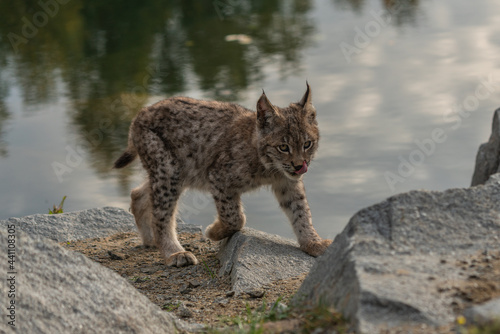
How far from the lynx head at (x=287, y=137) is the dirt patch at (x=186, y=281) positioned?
0.98m

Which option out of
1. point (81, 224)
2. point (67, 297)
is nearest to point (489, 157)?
point (67, 297)

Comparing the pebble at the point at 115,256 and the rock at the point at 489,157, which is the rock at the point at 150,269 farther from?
the rock at the point at 489,157

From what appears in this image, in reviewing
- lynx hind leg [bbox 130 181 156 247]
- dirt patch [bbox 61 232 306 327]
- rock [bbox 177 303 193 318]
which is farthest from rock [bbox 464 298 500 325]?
lynx hind leg [bbox 130 181 156 247]

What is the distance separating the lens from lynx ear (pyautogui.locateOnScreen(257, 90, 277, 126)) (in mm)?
6254

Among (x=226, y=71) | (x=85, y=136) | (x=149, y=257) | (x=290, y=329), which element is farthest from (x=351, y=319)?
(x=226, y=71)

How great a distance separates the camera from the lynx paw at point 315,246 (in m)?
6.25

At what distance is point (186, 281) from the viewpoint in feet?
20.3

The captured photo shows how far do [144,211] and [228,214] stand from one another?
1.15m

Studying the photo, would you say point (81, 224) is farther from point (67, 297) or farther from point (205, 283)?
point (67, 297)

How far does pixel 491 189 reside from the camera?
461 centimetres

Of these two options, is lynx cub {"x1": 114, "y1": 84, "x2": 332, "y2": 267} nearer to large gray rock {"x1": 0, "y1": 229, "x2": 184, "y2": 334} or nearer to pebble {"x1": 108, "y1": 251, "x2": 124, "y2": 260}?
pebble {"x1": 108, "y1": 251, "x2": 124, "y2": 260}

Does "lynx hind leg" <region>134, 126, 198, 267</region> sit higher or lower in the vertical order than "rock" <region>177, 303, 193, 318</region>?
higher

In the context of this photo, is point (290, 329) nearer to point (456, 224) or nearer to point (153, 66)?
point (456, 224)

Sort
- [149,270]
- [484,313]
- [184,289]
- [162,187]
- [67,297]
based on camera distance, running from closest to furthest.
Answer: [484,313]
[67,297]
[184,289]
[149,270]
[162,187]
